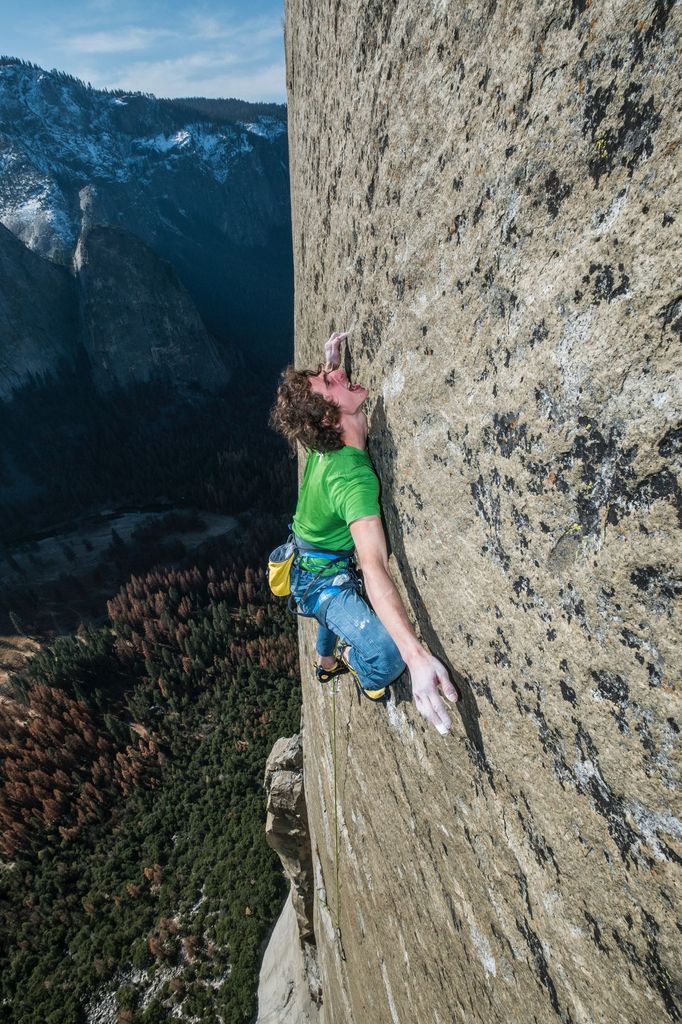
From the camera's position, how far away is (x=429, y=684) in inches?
78.5

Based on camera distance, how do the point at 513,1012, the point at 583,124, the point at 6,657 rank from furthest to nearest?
1. the point at 6,657
2. the point at 513,1012
3. the point at 583,124

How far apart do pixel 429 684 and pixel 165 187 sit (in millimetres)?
111260

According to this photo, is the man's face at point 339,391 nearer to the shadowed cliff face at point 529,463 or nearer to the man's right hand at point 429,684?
the shadowed cliff face at point 529,463

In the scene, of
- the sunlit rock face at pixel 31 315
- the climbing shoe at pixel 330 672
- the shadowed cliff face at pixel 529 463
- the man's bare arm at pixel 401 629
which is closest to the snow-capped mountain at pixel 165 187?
the sunlit rock face at pixel 31 315

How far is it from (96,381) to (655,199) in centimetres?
5549

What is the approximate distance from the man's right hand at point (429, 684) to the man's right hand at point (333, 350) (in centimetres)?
214

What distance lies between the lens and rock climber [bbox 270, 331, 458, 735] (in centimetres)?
218

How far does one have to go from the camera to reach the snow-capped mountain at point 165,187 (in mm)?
62656

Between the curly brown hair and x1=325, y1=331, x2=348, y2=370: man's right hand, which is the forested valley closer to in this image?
the curly brown hair

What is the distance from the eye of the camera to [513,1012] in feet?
7.00

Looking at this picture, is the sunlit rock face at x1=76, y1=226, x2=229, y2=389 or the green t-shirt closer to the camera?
the green t-shirt

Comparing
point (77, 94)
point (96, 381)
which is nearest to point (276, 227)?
point (77, 94)

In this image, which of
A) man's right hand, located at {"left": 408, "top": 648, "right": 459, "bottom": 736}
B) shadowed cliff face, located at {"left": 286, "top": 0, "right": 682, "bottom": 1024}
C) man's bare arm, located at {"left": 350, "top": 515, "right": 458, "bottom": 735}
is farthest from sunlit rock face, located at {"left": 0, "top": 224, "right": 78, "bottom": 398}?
man's right hand, located at {"left": 408, "top": 648, "right": 459, "bottom": 736}

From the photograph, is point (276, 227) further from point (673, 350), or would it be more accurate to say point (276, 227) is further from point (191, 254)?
point (673, 350)
